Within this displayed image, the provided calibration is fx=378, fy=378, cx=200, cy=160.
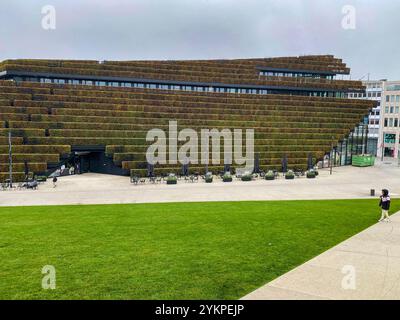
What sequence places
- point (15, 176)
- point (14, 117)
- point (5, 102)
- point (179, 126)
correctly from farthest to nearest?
point (179, 126)
point (5, 102)
point (14, 117)
point (15, 176)

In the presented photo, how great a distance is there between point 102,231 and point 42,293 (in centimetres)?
683

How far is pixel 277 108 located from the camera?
58.8 meters

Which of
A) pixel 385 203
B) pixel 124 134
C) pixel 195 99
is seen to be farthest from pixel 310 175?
pixel 385 203

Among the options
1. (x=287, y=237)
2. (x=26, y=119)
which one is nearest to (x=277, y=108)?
(x=26, y=119)

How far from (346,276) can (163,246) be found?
671 cm

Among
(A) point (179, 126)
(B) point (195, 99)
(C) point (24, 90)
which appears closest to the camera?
(C) point (24, 90)

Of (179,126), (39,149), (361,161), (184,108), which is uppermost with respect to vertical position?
(184,108)

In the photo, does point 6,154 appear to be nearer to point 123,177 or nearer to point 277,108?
point 123,177

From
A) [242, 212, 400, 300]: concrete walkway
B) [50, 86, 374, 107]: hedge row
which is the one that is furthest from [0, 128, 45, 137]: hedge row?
[242, 212, 400, 300]: concrete walkway

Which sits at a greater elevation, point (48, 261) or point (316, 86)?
point (316, 86)

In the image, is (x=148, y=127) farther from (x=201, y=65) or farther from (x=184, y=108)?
(x=201, y=65)

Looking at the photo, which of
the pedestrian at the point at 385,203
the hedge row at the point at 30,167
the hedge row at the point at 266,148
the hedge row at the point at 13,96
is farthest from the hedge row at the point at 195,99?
the pedestrian at the point at 385,203

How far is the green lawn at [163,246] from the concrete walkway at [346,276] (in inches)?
21.8

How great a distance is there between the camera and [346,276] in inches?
456
